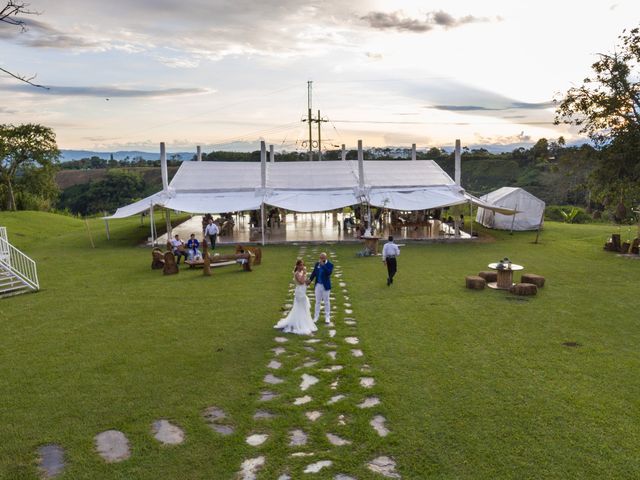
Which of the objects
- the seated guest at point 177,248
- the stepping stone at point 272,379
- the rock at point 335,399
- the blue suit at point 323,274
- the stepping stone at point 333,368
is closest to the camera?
the rock at point 335,399

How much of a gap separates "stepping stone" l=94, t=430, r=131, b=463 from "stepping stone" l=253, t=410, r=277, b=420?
4.64 feet

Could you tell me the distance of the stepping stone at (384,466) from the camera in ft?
15.6

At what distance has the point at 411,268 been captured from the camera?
15102mm

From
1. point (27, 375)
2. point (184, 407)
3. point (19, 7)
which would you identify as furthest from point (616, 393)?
point (19, 7)

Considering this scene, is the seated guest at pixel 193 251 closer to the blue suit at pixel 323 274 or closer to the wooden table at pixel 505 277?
the blue suit at pixel 323 274

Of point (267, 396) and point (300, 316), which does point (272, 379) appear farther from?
point (300, 316)

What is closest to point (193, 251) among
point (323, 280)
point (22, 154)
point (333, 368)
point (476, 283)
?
point (323, 280)

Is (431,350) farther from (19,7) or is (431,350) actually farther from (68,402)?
(19,7)

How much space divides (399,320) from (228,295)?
4295mm

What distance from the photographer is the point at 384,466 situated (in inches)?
192

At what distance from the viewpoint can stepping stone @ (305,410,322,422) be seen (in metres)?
5.84

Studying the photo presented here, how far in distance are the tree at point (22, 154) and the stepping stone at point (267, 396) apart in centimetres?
3364

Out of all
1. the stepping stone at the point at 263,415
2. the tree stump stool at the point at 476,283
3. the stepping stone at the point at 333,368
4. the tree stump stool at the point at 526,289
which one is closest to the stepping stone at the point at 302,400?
the stepping stone at the point at 263,415

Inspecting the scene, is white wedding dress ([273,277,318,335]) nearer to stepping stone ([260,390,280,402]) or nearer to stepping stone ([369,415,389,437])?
stepping stone ([260,390,280,402])
